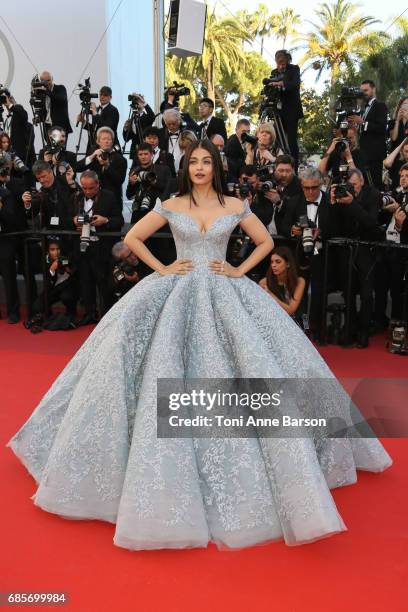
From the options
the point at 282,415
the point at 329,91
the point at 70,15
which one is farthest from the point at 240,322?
the point at 329,91

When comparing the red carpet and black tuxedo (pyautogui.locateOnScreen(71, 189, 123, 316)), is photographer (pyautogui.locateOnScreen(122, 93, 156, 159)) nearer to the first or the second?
black tuxedo (pyautogui.locateOnScreen(71, 189, 123, 316))

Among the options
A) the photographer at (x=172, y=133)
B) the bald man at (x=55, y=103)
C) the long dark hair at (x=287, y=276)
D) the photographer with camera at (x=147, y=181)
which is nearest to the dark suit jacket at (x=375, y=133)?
the photographer at (x=172, y=133)

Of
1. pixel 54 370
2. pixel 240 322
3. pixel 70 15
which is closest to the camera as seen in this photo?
pixel 240 322

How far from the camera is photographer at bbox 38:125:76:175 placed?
6633 millimetres

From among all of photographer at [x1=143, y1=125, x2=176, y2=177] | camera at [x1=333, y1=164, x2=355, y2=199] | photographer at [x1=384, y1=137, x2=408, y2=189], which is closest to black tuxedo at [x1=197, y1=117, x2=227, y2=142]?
photographer at [x1=143, y1=125, x2=176, y2=177]

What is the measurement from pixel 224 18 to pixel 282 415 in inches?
1011

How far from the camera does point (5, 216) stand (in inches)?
256

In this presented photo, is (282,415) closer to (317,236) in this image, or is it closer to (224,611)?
(224,611)

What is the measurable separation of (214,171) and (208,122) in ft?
15.9

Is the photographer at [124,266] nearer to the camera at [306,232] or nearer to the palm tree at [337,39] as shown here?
the camera at [306,232]

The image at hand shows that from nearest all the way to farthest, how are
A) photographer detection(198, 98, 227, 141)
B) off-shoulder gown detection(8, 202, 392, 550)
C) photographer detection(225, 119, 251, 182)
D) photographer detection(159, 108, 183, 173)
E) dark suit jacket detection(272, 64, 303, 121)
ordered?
off-shoulder gown detection(8, 202, 392, 550)
photographer detection(159, 108, 183, 173)
dark suit jacket detection(272, 64, 303, 121)
photographer detection(225, 119, 251, 182)
photographer detection(198, 98, 227, 141)

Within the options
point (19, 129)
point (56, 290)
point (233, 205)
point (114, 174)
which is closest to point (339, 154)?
point (114, 174)

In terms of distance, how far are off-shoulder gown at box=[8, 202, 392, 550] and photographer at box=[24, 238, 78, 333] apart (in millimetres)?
3201

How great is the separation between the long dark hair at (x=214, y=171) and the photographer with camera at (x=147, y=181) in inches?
119
